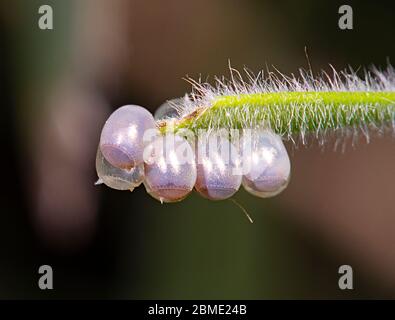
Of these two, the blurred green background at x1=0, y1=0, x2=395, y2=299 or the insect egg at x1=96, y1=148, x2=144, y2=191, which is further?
the blurred green background at x1=0, y1=0, x2=395, y2=299

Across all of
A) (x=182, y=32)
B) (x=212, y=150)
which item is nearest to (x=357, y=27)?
(x=182, y=32)

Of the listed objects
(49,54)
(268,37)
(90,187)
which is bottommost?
(90,187)

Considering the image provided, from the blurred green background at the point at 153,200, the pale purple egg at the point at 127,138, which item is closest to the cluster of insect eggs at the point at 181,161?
the pale purple egg at the point at 127,138

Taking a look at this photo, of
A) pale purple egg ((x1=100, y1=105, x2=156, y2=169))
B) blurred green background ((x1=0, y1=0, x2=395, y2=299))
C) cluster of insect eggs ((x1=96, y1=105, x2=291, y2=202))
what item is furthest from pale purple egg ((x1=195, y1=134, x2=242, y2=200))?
blurred green background ((x1=0, y1=0, x2=395, y2=299))

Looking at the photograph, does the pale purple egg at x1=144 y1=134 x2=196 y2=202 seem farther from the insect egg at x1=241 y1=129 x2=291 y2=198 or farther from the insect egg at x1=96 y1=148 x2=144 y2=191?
the insect egg at x1=241 y1=129 x2=291 y2=198

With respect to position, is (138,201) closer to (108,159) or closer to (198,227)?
(198,227)

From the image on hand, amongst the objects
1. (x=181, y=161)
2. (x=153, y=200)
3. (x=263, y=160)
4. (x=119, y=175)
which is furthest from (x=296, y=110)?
(x=153, y=200)
